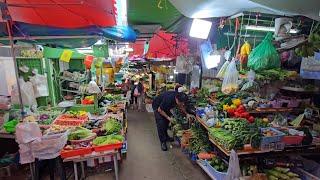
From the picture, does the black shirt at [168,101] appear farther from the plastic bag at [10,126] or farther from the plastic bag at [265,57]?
the plastic bag at [10,126]

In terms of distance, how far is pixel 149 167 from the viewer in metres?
6.26

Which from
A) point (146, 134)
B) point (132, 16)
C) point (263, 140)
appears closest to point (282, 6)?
point (263, 140)

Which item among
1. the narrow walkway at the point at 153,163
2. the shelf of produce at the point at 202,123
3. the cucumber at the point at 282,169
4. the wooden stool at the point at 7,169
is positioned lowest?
the narrow walkway at the point at 153,163

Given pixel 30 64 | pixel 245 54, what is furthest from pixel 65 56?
pixel 245 54

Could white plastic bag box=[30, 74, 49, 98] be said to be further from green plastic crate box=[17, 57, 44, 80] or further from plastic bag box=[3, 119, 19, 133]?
plastic bag box=[3, 119, 19, 133]

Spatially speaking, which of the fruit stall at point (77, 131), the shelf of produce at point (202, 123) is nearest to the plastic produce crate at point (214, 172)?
the shelf of produce at point (202, 123)

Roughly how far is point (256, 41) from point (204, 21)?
175 cm

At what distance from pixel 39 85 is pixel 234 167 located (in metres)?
6.54

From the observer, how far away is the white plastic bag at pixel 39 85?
7.57 m

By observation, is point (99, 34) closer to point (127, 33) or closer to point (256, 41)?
point (127, 33)

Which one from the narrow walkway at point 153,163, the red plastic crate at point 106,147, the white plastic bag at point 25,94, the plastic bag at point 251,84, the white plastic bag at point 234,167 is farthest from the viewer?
the white plastic bag at point 25,94

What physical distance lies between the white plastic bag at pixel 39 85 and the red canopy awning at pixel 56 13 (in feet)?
13.0

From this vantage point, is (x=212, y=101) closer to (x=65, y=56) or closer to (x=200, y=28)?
(x=200, y=28)

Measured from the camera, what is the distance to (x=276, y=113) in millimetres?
6312
